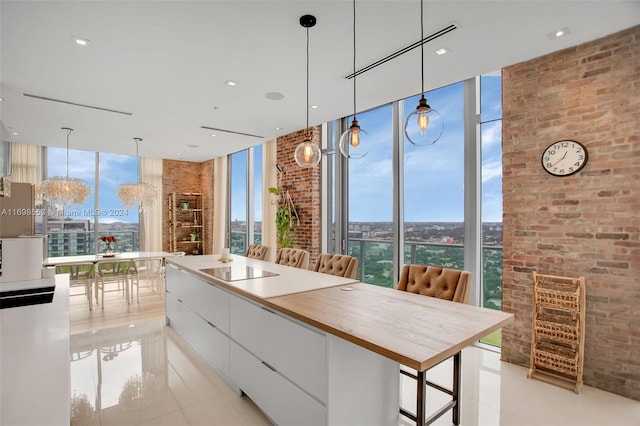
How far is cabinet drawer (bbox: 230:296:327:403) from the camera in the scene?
1.76 m

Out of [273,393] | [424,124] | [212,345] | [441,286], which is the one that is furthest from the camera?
[212,345]

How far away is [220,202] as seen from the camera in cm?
835

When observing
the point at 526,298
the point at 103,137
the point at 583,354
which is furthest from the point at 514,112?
the point at 103,137

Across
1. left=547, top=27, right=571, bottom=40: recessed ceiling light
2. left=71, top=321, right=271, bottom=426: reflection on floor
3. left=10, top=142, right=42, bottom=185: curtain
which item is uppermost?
left=547, top=27, right=571, bottom=40: recessed ceiling light

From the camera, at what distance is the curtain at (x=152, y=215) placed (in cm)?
823

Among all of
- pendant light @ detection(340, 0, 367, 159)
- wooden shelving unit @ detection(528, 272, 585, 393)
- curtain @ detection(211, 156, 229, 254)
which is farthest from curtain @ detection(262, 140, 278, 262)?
wooden shelving unit @ detection(528, 272, 585, 393)

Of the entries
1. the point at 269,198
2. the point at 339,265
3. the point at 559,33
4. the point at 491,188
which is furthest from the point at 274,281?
the point at 269,198

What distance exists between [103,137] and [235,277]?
192 inches

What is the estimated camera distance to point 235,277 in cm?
295

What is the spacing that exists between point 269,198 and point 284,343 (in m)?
4.70

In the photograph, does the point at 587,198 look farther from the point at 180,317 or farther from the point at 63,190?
the point at 63,190

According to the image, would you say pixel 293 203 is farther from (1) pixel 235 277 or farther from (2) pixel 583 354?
(2) pixel 583 354

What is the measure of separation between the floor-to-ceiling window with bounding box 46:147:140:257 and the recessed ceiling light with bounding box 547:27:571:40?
7.69 meters

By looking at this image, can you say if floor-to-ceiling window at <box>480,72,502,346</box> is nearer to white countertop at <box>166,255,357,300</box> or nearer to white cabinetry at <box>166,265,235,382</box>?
white countertop at <box>166,255,357,300</box>
